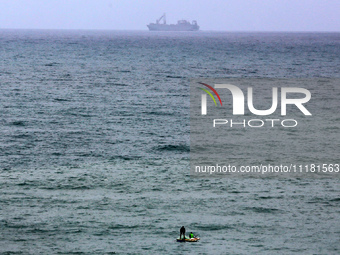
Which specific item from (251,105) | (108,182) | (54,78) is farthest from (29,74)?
(108,182)

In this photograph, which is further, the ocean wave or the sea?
the ocean wave

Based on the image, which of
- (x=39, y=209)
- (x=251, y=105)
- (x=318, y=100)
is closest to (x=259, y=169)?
(x=39, y=209)

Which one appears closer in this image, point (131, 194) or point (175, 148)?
point (131, 194)

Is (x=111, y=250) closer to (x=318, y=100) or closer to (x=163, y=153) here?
(x=163, y=153)

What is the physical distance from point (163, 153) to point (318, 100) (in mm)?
44806

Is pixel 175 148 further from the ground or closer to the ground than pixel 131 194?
further from the ground

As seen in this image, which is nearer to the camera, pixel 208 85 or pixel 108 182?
pixel 108 182

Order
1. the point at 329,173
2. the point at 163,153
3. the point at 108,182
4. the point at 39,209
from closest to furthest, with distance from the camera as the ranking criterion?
the point at 39,209 < the point at 108,182 < the point at 329,173 < the point at 163,153

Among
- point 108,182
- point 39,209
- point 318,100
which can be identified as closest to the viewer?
point 39,209

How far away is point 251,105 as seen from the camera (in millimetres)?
93062

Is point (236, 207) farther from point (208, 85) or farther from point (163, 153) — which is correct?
point (208, 85)

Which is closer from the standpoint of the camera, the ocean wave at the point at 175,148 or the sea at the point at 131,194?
the sea at the point at 131,194

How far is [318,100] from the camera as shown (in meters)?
99.6

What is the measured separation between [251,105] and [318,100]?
1386 centimetres
